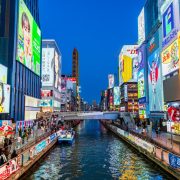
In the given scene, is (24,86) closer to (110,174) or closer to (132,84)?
(110,174)

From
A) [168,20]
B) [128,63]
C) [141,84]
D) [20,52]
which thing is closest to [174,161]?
[168,20]

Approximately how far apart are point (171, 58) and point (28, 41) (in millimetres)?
42399

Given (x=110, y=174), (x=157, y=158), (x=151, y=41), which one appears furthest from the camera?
(x=151, y=41)

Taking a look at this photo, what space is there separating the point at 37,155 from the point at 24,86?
131 ft

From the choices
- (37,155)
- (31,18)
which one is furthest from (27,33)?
(37,155)

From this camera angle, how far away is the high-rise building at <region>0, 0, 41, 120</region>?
6456 centimetres

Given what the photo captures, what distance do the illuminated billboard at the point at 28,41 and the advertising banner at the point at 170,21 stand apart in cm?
3650

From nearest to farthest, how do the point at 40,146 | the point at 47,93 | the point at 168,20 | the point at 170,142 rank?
the point at 40,146 → the point at 170,142 → the point at 168,20 → the point at 47,93

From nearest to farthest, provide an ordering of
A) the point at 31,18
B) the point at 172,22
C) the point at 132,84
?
1. the point at 172,22
2. the point at 31,18
3. the point at 132,84

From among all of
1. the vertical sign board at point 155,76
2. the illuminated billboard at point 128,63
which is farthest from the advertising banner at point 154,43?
the illuminated billboard at point 128,63

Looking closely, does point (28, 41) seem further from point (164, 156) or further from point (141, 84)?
point (164, 156)

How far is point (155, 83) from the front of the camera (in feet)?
282

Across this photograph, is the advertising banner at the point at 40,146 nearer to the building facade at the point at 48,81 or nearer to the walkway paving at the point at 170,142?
the walkway paving at the point at 170,142

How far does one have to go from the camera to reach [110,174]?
3194 cm
